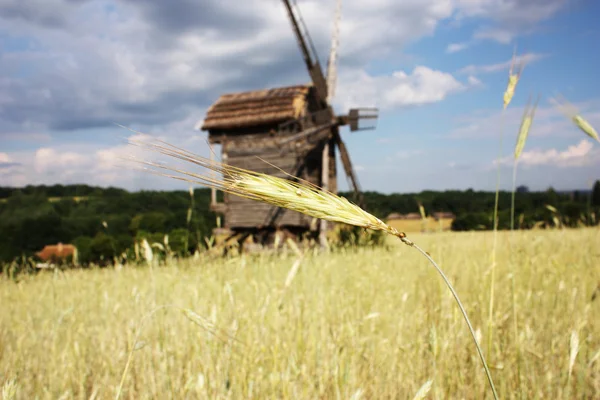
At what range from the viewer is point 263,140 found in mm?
12969

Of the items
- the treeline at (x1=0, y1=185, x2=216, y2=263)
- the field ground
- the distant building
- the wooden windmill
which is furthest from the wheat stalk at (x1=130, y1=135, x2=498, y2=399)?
the distant building

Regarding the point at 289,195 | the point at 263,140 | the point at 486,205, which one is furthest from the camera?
the point at 486,205

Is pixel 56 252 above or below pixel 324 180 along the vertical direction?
below

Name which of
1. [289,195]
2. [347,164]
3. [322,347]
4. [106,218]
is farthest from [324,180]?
[289,195]

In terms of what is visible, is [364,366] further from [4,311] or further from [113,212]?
[113,212]

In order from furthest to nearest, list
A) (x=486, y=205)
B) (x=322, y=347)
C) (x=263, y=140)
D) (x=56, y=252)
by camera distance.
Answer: (x=486, y=205)
(x=263, y=140)
(x=56, y=252)
(x=322, y=347)

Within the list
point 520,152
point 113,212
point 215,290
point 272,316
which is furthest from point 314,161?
point 520,152

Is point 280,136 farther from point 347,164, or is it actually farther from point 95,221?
point 95,221

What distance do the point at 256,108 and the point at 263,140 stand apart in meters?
1.03

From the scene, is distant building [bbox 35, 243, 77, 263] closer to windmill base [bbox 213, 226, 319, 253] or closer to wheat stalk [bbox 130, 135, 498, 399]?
windmill base [bbox 213, 226, 319, 253]

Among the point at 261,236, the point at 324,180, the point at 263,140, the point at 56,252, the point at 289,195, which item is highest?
the point at 263,140

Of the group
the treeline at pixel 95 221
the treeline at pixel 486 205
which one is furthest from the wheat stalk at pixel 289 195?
the treeline at pixel 486 205

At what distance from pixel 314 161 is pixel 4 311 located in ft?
33.8

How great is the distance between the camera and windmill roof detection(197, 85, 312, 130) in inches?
493
